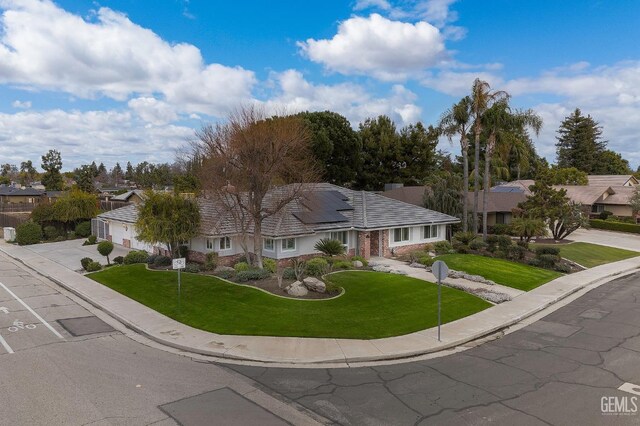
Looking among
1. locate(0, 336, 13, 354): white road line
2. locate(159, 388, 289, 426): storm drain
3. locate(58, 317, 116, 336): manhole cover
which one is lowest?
locate(58, 317, 116, 336): manhole cover

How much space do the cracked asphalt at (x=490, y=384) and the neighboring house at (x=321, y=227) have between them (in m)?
15.0

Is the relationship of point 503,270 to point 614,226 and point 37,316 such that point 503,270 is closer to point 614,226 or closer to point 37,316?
point 37,316

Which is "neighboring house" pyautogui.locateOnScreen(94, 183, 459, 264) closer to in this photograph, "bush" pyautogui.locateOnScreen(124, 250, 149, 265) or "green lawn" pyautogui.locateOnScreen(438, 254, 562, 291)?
"bush" pyautogui.locateOnScreen(124, 250, 149, 265)

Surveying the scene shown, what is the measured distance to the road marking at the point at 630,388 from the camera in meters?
10.7

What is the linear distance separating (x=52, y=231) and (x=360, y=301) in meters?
35.1

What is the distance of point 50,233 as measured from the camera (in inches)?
1618

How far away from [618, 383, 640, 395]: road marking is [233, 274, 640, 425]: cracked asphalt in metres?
0.13

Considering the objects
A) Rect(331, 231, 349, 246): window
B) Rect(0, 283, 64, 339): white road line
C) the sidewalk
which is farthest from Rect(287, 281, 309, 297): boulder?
Rect(331, 231, 349, 246): window

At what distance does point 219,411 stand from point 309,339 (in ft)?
17.0

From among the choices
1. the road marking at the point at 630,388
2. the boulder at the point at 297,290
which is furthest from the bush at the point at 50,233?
the road marking at the point at 630,388

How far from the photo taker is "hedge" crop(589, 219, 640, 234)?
158 ft

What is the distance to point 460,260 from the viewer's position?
28094mm

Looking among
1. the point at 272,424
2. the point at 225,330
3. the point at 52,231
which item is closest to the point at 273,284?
the point at 225,330

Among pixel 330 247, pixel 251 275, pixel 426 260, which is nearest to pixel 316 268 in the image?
pixel 251 275
